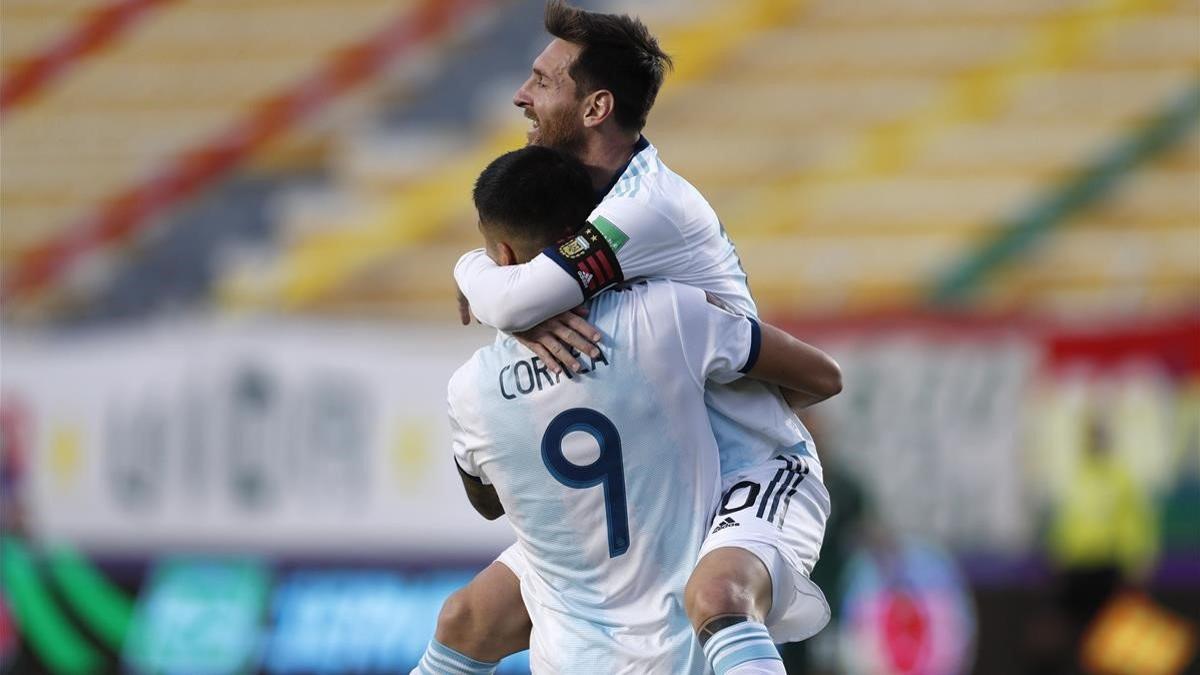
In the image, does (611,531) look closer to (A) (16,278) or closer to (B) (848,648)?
(B) (848,648)

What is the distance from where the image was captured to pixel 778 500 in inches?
148

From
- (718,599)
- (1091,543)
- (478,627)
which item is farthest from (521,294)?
(1091,543)

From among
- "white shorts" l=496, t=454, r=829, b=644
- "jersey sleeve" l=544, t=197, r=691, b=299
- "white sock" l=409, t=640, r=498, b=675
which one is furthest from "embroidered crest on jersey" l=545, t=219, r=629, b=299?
"white sock" l=409, t=640, r=498, b=675

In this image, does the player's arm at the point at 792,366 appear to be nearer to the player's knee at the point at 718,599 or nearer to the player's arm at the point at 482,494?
the player's knee at the point at 718,599

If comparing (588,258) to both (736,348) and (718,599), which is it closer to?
(736,348)

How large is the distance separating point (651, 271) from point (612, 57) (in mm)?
450

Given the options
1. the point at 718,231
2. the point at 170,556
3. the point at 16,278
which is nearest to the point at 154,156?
the point at 16,278

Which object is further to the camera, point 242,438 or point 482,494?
point 242,438

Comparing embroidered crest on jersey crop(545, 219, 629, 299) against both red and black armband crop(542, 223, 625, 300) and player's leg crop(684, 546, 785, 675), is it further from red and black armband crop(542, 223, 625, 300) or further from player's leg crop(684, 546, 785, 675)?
player's leg crop(684, 546, 785, 675)

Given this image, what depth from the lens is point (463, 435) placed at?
12.8 feet

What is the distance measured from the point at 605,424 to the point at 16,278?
24.7 feet

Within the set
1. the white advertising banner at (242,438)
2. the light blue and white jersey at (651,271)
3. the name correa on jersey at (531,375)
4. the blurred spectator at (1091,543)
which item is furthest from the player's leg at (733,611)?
the white advertising banner at (242,438)

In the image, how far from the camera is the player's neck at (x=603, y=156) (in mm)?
3805

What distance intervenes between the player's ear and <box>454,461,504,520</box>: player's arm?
2.57 ft
